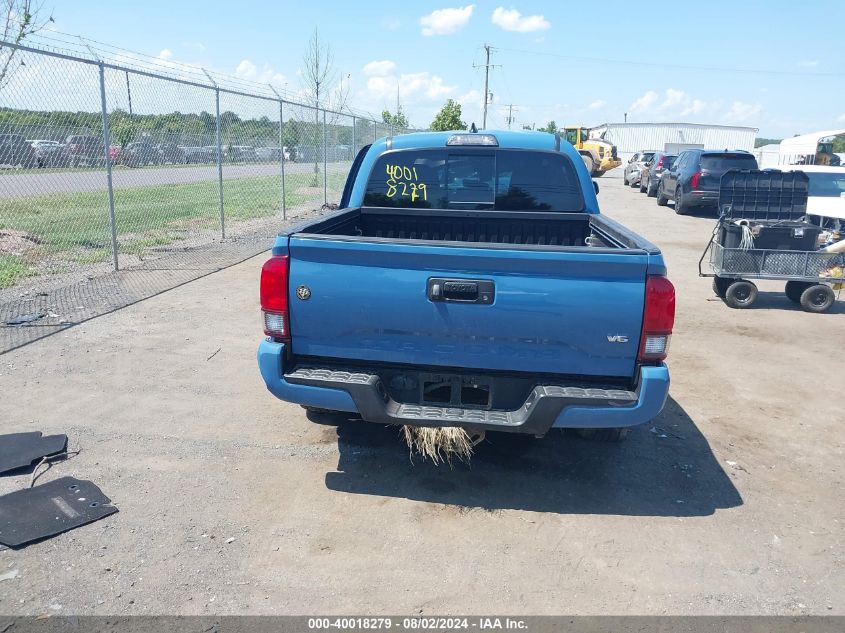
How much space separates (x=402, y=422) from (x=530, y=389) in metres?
0.72

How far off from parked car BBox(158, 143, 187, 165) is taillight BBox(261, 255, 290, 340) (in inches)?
331

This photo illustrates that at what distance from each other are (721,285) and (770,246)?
819 millimetres

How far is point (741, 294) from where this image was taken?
8.84 m

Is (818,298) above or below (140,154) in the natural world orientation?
below

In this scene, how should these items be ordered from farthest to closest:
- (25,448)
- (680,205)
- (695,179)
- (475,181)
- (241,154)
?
(680,205), (695,179), (241,154), (475,181), (25,448)

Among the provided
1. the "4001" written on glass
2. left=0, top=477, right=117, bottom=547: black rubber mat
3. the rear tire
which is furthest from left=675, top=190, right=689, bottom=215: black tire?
left=0, top=477, right=117, bottom=547: black rubber mat

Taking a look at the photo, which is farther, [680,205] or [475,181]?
[680,205]

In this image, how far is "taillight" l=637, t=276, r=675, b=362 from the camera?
11.0 ft

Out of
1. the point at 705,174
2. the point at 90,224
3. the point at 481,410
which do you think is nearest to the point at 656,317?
the point at 481,410

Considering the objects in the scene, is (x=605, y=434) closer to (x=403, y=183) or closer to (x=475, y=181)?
(x=475, y=181)

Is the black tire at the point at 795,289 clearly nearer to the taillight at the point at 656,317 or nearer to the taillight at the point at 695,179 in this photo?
the taillight at the point at 656,317

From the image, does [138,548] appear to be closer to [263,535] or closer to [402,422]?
[263,535]

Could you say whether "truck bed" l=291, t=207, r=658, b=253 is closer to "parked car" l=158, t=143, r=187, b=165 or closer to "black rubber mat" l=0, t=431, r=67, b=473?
"black rubber mat" l=0, t=431, r=67, b=473

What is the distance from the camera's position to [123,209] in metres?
13.4
